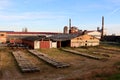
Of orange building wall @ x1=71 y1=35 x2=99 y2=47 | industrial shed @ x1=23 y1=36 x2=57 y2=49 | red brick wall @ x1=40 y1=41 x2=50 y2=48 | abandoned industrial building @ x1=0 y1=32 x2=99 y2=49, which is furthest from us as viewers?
orange building wall @ x1=71 y1=35 x2=99 y2=47

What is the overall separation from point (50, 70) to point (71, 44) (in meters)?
31.2

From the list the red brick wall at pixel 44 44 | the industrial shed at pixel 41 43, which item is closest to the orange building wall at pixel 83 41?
the industrial shed at pixel 41 43

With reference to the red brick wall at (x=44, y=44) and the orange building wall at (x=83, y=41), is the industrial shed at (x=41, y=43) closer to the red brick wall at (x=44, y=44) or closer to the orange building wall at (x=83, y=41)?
the red brick wall at (x=44, y=44)

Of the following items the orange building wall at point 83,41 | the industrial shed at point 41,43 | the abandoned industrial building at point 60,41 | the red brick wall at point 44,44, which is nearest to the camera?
the industrial shed at point 41,43

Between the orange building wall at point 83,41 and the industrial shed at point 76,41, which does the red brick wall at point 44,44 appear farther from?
the orange building wall at point 83,41

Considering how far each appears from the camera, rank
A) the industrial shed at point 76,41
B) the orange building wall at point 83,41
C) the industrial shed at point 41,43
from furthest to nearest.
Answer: the orange building wall at point 83,41 < the industrial shed at point 76,41 < the industrial shed at point 41,43

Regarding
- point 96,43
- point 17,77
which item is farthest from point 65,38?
point 17,77

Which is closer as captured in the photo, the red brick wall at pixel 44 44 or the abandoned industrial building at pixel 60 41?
the abandoned industrial building at pixel 60 41

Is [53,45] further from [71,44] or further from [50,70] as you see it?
[50,70]

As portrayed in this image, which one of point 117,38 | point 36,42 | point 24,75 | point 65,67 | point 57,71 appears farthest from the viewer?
point 117,38

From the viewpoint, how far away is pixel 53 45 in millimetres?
51594

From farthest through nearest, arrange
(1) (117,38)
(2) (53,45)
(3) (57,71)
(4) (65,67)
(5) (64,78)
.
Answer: (1) (117,38) < (2) (53,45) < (4) (65,67) < (3) (57,71) < (5) (64,78)

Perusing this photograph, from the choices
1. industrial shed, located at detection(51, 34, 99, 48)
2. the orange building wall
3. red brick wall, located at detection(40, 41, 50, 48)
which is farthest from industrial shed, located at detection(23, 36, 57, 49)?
the orange building wall

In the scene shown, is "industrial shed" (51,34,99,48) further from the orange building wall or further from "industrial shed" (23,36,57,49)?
"industrial shed" (23,36,57,49)
